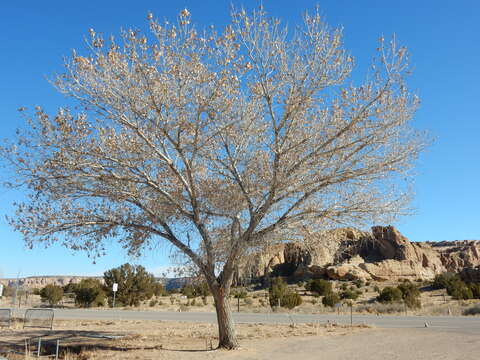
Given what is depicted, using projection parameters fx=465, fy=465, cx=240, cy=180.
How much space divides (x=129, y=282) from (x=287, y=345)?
36.6 meters

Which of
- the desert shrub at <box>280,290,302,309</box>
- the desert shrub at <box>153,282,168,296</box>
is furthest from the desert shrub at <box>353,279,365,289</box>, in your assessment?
the desert shrub at <box>153,282,168,296</box>

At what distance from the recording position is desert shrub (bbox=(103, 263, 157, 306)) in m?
47.1

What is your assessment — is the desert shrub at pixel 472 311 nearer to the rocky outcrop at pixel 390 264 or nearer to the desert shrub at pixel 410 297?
the desert shrub at pixel 410 297

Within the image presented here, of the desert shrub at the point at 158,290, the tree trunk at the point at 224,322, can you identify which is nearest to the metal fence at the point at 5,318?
the tree trunk at the point at 224,322

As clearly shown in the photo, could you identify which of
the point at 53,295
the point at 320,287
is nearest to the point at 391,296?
the point at 320,287

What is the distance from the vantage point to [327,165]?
12.1 metres

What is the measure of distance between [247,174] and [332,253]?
10.5 feet

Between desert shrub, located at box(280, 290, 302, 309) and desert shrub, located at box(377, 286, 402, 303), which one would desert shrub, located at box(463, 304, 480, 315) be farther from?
desert shrub, located at box(280, 290, 302, 309)

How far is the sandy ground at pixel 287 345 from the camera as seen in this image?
11.8 meters

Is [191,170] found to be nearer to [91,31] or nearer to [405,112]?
[91,31]

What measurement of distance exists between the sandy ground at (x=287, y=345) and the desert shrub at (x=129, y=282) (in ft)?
94.6

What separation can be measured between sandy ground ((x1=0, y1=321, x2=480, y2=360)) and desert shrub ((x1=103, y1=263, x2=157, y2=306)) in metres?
28.8

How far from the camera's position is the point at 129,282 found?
47.7m

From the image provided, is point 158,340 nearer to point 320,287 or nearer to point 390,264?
point 320,287
